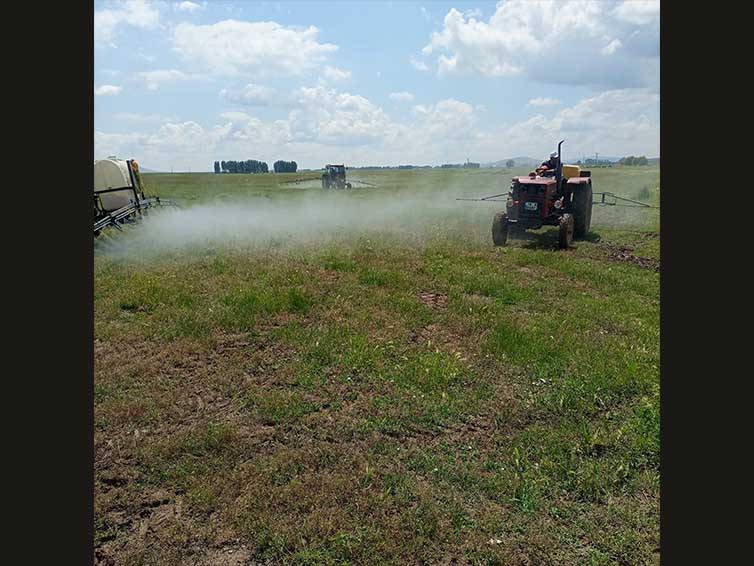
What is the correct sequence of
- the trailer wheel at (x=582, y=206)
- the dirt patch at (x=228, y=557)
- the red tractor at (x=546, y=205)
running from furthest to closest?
the trailer wheel at (x=582, y=206) → the red tractor at (x=546, y=205) → the dirt patch at (x=228, y=557)

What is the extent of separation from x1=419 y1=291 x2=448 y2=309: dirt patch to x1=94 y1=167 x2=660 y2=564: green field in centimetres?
8

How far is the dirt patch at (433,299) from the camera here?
9.60 metres

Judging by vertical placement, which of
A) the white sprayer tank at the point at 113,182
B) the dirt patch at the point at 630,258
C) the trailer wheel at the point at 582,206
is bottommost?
the dirt patch at the point at 630,258

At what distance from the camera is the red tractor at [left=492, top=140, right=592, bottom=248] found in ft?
51.5

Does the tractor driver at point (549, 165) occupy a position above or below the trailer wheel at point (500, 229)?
above

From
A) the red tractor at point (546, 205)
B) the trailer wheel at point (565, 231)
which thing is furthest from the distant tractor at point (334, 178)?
the trailer wheel at point (565, 231)

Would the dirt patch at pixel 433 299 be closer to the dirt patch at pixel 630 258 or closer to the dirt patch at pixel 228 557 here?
the dirt patch at pixel 228 557

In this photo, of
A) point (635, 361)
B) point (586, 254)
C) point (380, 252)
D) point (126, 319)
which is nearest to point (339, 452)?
point (635, 361)

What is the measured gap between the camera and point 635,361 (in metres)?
6.98

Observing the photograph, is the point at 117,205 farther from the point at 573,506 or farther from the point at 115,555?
the point at 573,506

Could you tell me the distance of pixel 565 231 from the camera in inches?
597

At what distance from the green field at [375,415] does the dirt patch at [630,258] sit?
4.37 feet

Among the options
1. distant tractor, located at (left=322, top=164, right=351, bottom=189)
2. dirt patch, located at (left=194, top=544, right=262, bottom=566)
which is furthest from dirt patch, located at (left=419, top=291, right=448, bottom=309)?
distant tractor, located at (left=322, top=164, right=351, bottom=189)

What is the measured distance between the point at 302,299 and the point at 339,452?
4.75 m
